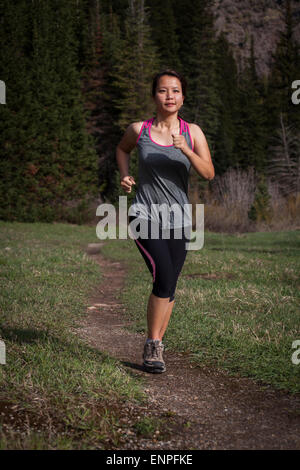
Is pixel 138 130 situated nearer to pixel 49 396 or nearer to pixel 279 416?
pixel 49 396

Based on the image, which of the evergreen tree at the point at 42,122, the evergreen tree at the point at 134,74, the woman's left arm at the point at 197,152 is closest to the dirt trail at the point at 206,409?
the woman's left arm at the point at 197,152

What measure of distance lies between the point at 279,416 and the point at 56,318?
2984 mm

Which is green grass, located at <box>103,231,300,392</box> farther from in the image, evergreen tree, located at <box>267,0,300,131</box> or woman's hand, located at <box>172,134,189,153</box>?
evergreen tree, located at <box>267,0,300,131</box>

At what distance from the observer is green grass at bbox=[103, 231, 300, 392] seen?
4371mm

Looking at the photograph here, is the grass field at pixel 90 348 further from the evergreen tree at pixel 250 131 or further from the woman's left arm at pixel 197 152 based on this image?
the evergreen tree at pixel 250 131

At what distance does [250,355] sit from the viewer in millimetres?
4480

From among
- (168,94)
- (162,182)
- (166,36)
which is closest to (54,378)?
(162,182)

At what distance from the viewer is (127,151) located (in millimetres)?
4203

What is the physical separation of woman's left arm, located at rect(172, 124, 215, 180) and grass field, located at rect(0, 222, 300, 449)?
1.63 m

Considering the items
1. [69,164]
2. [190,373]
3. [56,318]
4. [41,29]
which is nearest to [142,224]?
[190,373]

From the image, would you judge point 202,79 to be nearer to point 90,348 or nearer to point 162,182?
point 90,348

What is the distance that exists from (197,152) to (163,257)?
86cm

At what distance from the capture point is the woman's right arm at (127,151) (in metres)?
3.88

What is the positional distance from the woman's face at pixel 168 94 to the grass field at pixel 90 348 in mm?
2048
